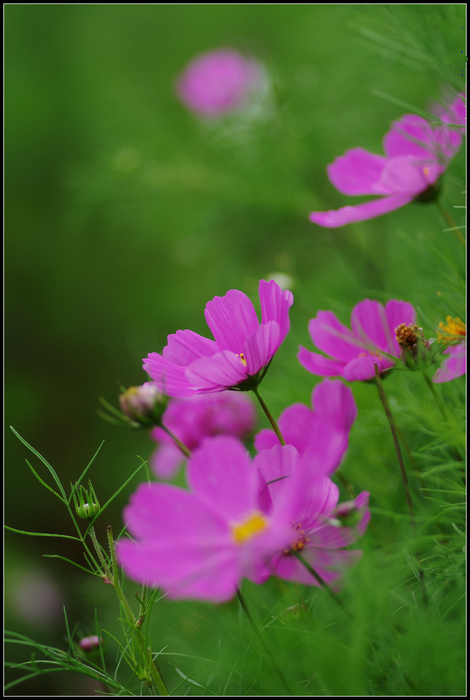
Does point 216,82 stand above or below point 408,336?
above

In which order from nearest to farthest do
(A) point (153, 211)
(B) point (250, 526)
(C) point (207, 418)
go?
1. (B) point (250, 526)
2. (C) point (207, 418)
3. (A) point (153, 211)

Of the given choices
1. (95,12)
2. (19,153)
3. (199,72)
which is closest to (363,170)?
(199,72)

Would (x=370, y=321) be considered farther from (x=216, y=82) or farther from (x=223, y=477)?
(x=216, y=82)

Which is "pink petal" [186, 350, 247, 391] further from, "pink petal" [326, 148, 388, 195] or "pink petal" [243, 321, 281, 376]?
"pink petal" [326, 148, 388, 195]

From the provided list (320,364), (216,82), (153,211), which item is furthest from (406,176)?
(216,82)

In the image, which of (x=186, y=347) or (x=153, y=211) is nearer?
(x=186, y=347)

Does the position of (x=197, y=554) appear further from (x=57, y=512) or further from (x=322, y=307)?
(x=57, y=512)

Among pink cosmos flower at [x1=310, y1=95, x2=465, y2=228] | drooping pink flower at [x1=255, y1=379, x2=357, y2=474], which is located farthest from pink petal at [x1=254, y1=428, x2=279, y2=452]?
pink cosmos flower at [x1=310, y1=95, x2=465, y2=228]

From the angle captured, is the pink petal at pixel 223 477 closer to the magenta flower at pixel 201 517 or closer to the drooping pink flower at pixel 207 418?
the magenta flower at pixel 201 517
